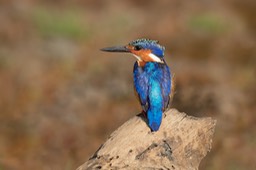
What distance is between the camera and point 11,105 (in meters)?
11.3

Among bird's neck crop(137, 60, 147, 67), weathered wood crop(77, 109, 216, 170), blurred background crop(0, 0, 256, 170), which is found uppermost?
blurred background crop(0, 0, 256, 170)

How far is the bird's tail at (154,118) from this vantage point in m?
5.67

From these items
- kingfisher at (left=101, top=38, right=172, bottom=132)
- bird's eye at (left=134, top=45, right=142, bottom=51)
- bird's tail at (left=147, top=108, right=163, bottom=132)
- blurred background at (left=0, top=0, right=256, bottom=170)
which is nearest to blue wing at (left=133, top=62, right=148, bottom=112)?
kingfisher at (left=101, top=38, right=172, bottom=132)

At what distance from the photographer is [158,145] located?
5.59 meters

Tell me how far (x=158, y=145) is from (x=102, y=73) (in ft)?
24.6

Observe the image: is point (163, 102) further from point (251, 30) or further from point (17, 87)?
point (251, 30)

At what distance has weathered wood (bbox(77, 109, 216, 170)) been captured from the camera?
5438 mm

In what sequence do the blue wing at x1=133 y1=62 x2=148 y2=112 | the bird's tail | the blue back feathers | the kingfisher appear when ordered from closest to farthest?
the bird's tail
the kingfisher
the blue wing at x1=133 y1=62 x2=148 y2=112
the blue back feathers

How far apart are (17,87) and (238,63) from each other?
5.06 metres

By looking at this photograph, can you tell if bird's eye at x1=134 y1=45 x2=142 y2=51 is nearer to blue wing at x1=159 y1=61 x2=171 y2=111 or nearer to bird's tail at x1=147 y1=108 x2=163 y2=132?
blue wing at x1=159 y1=61 x2=171 y2=111

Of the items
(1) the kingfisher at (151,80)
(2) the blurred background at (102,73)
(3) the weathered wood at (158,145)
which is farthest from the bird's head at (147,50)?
(2) the blurred background at (102,73)

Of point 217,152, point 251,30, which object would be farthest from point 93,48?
point 217,152

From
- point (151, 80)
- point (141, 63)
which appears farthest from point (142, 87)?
point (141, 63)

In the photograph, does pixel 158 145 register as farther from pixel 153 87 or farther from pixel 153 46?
pixel 153 46
